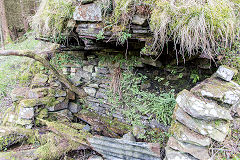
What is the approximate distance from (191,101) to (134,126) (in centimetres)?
180

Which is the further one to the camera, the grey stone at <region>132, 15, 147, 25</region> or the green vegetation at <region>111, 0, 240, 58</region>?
the grey stone at <region>132, 15, 147, 25</region>

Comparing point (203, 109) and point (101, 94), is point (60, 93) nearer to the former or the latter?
point (101, 94)

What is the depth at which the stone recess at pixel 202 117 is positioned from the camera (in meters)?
2.20

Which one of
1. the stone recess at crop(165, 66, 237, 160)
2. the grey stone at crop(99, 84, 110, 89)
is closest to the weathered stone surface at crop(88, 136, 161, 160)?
the stone recess at crop(165, 66, 237, 160)

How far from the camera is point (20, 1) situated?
10344 mm

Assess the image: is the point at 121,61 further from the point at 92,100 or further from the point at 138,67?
the point at 92,100

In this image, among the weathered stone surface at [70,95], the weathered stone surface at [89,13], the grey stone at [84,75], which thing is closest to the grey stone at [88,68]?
the grey stone at [84,75]

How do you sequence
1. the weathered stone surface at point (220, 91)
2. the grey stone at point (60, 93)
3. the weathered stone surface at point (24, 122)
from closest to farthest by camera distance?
the weathered stone surface at point (220, 91), the weathered stone surface at point (24, 122), the grey stone at point (60, 93)

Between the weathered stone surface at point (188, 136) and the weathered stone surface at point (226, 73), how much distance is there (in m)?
1.05

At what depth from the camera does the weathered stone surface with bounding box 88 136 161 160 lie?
2965 millimetres

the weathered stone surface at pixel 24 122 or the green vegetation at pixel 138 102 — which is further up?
the green vegetation at pixel 138 102

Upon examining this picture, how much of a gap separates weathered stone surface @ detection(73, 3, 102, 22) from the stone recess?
2.13m

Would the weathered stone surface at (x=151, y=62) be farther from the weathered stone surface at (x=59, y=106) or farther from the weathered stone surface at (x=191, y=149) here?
the weathered stone surface at (x=59, y=106)

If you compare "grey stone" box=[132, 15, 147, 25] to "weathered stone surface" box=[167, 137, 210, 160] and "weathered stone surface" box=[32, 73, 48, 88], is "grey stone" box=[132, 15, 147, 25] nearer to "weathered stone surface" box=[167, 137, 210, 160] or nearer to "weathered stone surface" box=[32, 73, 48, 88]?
"weathered stone surface" box=[167, 137, 210, 160]
